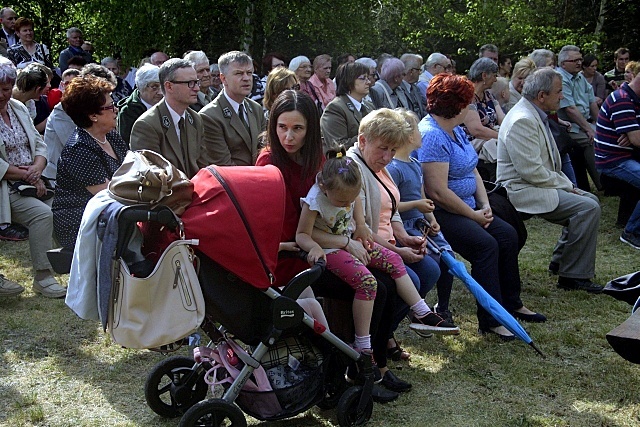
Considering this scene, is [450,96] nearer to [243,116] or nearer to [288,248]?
[243,116]

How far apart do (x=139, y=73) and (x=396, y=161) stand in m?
2.91

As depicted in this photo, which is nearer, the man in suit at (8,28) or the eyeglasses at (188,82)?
the eyeglasses at (188,82)

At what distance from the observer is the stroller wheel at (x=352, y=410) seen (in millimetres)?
4168

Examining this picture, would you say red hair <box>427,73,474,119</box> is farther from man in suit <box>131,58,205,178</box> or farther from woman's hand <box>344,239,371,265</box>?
man in suit <box>131,58,205,178</box>

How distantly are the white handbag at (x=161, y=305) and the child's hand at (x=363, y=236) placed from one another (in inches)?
52.6

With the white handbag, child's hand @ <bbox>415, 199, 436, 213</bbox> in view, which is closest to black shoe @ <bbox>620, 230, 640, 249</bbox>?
child's hand @ <bbox>415, 199, 436, 213</bbox>

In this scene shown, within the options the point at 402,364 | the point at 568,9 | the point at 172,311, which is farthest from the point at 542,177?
the point at 568,9

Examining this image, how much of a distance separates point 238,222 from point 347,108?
4103mm

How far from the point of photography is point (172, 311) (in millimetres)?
3600

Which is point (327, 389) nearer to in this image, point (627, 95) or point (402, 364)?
point (402, 364)

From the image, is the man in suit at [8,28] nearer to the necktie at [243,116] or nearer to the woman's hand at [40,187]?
the woman's hand at [40,187]

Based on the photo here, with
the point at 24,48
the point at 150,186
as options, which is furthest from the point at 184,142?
the point at 24,48

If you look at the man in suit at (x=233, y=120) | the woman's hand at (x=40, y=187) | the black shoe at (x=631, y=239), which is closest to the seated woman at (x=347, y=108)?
the man in suit at (x=233, y=120)

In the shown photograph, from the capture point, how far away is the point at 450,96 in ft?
18.7
